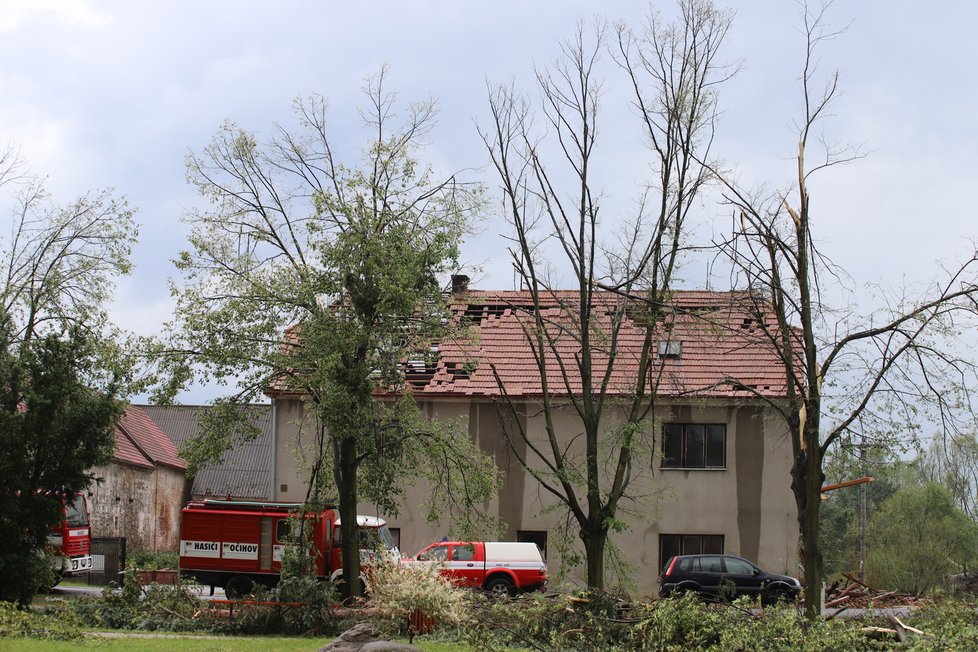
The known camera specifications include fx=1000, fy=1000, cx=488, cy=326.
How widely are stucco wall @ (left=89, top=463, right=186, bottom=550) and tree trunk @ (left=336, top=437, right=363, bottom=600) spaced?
1892cm

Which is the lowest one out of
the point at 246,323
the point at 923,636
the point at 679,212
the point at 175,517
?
the point at 175,517

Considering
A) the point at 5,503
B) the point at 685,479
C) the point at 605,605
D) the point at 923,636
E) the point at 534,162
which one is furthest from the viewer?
the point at 685,479

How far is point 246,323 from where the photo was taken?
20.7 meters

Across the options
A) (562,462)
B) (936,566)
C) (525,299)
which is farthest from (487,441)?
(936,566)

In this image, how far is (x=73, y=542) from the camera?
27.4m

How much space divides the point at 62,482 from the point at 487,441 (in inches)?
512

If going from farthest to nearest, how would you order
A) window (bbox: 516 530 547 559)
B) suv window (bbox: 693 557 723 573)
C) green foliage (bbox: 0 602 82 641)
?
1. window (bbox: 516 530 547 559)
2. suv window (bbox: 693 557 723 573)
3. green foliage (bbox: 0 602 82 641)

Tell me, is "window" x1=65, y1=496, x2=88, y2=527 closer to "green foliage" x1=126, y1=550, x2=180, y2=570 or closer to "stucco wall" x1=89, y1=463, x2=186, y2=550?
"green foliage" x1=126, y1=550, x2=180, y2=570

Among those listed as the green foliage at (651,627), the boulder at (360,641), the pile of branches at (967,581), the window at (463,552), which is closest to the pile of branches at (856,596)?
the pile of branches at (967,581)

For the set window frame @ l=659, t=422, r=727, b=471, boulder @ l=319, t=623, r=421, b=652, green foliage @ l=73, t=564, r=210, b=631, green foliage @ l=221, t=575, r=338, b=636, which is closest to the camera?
boulder @ l=319, t=623, r=421, b=652

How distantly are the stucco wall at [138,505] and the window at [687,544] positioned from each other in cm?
1936

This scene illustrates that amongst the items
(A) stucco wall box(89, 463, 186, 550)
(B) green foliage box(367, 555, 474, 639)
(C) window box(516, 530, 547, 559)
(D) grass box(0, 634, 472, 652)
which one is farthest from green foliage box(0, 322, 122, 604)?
(A) stucco wall box(89, 463, 186, 550)

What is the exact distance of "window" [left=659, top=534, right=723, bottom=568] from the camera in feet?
95.1

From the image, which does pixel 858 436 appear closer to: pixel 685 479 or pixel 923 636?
pixel 923 636
